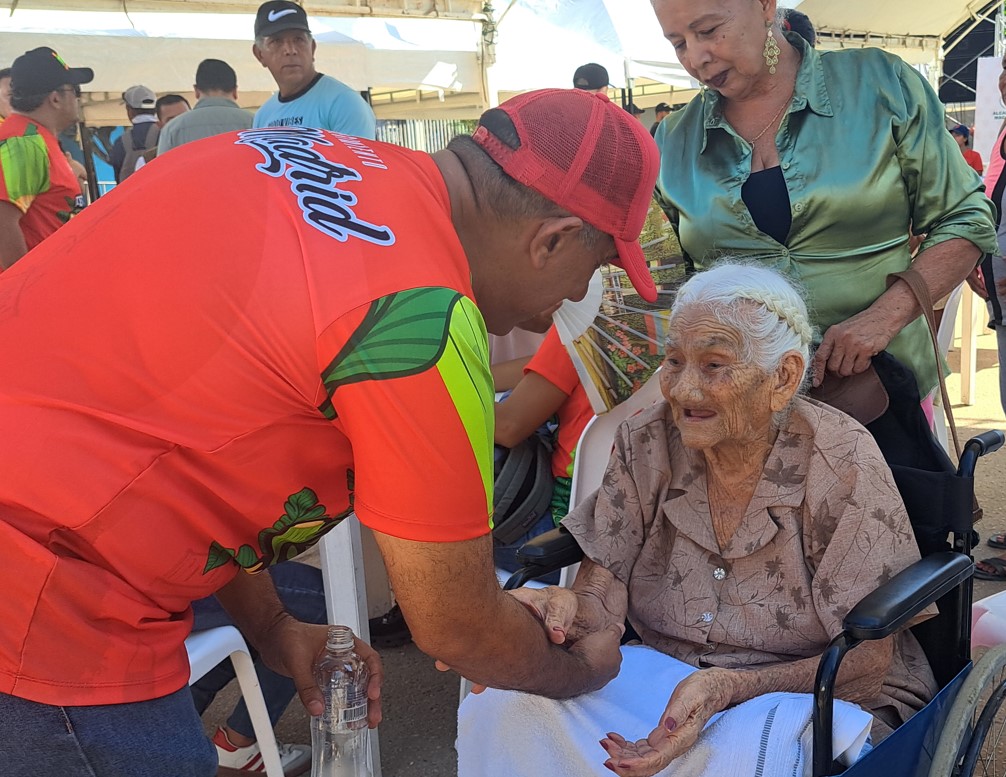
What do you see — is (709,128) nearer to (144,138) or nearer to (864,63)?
(864,63)

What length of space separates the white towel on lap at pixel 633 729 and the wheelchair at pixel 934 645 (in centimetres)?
7

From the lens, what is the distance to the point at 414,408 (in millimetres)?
1103

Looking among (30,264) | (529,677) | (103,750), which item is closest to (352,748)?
(529,677)

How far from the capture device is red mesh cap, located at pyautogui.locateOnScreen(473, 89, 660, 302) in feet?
4.38

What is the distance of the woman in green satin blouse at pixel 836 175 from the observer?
2.42m

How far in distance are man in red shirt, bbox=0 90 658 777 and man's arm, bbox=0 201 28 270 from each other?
3.25 m

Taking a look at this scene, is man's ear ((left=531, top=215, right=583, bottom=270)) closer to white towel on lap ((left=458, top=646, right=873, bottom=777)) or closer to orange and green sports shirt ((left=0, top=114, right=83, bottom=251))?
white towel on lap ((left=458, top=646, right=873, bottom=777))

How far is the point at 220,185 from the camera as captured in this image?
1.19 meters

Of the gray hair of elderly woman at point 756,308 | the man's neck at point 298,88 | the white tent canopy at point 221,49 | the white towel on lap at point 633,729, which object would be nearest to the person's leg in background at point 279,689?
the white towel on lap at point 633,729

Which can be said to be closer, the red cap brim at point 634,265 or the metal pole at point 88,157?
the red cap brim at point 634,265

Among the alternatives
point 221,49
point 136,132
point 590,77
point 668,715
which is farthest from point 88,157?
point 668,715

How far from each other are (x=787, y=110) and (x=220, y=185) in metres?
1.76

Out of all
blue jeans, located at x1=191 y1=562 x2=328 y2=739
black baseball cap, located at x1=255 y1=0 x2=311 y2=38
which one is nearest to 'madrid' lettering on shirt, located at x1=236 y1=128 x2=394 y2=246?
blue jeans, located at x1=191 y1=562 x2=328 y2=739

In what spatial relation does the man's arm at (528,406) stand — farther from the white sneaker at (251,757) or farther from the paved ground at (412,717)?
the white sneaker at (251,757)
